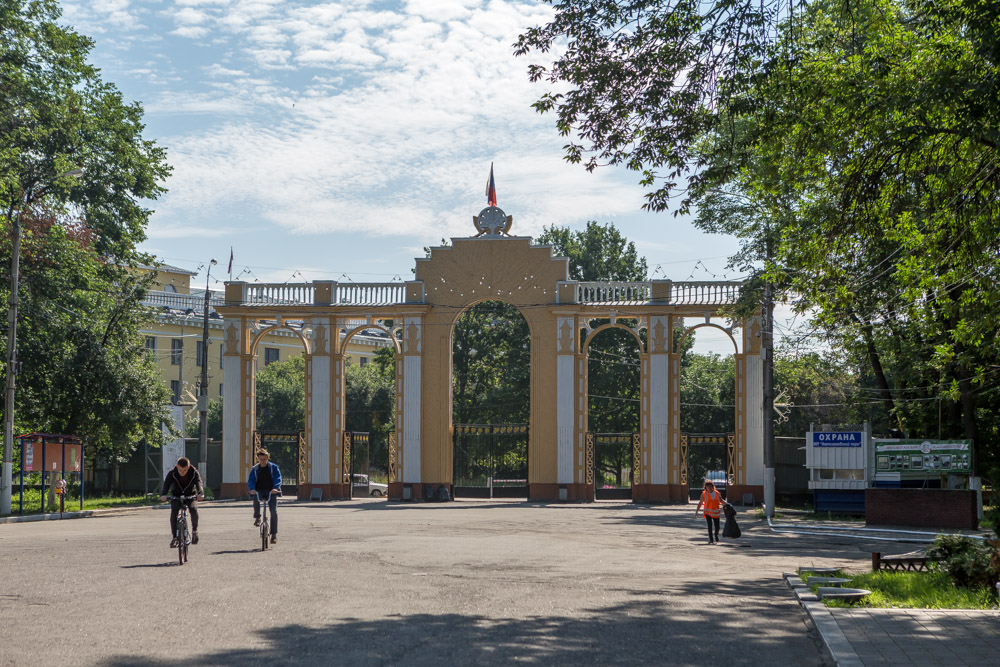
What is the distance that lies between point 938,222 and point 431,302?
28785mm

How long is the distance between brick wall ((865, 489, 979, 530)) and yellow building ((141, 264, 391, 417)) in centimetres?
4679

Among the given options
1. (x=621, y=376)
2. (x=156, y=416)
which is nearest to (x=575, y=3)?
(x=156, y=416)

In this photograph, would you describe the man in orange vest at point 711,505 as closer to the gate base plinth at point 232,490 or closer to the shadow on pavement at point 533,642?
the shadow on pavement at point 533,642

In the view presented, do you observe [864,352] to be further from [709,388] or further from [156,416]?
[709,388]

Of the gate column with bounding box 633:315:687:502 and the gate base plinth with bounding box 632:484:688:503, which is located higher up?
the gate column with bounding box 633:315:687:502

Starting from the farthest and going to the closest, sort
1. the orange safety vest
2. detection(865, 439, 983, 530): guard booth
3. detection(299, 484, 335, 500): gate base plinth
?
detection(299, 484, 335, 500): gate base plinth < detection(865, 439, 983, 530): guard booth < the orange safety vest

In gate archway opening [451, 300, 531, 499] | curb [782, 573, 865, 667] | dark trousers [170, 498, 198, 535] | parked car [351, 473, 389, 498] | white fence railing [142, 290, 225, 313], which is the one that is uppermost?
white fence railing [142, 290, 225, 313]

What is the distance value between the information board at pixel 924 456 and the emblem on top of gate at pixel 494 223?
57.4 ft

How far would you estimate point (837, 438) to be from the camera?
3048cm

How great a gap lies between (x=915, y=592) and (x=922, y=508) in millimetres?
15000

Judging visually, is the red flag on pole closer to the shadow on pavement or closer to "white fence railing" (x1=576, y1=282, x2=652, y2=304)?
"white fence railing" (x1=576, y1=282, x2=652, y2=304)


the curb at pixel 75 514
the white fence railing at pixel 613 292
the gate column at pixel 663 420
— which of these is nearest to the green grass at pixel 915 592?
the curb at pixel 75 514

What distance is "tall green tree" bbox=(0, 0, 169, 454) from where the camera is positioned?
114 ft

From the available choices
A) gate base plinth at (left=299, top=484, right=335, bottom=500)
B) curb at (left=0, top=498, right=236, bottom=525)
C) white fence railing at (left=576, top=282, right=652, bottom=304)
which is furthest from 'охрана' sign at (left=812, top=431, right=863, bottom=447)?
curb at (left=0, top=498, right=236, bottom=525)
